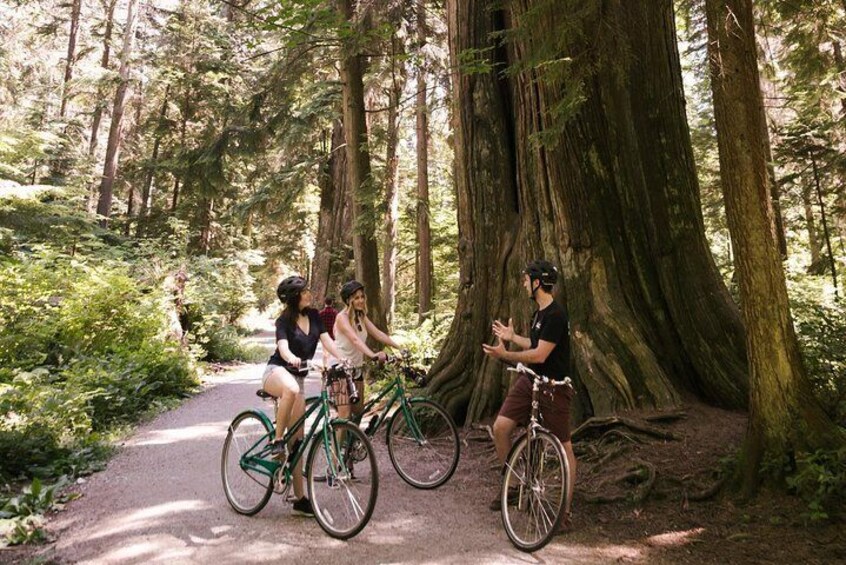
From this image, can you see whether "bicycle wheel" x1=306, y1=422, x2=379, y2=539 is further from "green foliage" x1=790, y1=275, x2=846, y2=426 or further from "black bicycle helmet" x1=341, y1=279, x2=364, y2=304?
"green foliage" x1=790, y1=275, x2=846, y2=426

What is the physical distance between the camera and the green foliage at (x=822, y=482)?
3904 millimetres

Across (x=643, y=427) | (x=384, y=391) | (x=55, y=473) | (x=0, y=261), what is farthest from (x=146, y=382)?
(x=643, y=427)

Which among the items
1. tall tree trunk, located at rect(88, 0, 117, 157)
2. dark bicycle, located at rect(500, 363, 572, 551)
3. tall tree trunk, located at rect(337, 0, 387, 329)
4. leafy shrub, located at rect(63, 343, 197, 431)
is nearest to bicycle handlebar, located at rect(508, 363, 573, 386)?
dark bicycle, located at rect(500, 363, 572, 551)

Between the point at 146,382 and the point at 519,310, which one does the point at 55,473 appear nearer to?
the point at 146,382

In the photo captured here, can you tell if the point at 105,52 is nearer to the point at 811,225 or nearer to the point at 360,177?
the point at 360,177

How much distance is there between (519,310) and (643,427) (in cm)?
217

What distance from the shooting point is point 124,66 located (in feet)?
70.4

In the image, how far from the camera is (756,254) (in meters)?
4.21

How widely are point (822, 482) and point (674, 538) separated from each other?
3.46ft

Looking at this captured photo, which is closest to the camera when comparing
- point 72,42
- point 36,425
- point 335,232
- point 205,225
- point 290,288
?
point 290,288

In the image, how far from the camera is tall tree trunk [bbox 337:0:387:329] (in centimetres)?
1159

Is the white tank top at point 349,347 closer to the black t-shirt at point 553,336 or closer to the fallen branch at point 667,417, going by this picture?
the black t-shirt at point 553,336

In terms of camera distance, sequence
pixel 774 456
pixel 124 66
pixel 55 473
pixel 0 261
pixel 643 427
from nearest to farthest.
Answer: pixel 774 456 < pixel 643 427 < pixel 55 473 < pixel 0 261 < pixel 124 66

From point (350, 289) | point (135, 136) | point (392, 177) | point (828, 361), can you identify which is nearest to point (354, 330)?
point (350, 289)
